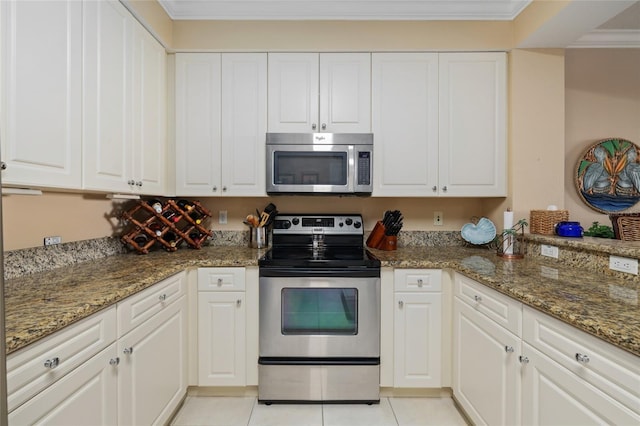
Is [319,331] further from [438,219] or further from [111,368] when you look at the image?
[438,219]

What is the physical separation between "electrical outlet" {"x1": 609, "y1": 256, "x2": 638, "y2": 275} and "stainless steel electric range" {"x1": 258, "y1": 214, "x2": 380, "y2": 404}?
1145 millimetres

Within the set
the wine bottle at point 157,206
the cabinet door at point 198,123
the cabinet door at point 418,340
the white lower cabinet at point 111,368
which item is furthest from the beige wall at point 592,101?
the wine bottle at point 157,206

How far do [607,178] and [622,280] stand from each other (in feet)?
5.21

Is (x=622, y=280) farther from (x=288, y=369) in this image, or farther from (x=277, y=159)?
(x=277, y=159)

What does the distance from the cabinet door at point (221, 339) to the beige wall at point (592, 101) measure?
9.08 feet

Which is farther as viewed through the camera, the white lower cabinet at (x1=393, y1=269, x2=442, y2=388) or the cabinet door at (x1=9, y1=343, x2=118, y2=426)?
the white lower cabinet at (x1=393, y1=269, x2=442, y2=388)

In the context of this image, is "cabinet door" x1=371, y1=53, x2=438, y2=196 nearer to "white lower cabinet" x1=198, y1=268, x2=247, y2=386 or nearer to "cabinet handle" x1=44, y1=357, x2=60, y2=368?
"white lower cabinet" x1=198, y1=268, x2=247, y2=386

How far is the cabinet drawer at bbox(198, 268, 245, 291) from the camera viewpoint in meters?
1.97

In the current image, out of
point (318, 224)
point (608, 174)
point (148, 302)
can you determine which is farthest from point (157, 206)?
point (608, 174)

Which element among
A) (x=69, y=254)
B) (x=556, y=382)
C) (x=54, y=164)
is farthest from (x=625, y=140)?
(x=69, y=254)

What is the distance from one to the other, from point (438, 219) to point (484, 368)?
1325 mm

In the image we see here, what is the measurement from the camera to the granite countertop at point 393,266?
0.92 m

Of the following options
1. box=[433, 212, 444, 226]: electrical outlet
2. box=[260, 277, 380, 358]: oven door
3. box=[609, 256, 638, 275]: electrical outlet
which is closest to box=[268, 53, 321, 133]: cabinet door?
box=[260, 277, 380, 358]: oven door

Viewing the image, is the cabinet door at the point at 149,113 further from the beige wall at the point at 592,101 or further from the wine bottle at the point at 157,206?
the beige wall at the point at 592,101
